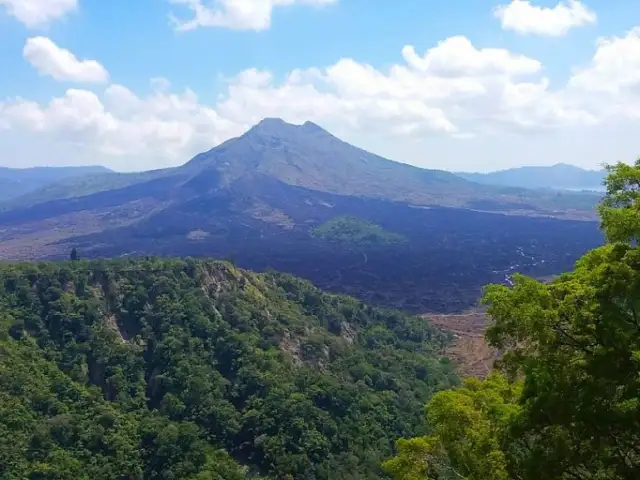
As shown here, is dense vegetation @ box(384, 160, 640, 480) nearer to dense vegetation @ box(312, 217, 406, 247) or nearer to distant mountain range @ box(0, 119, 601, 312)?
distant mountain range @ box(0, 119, 601, 312)

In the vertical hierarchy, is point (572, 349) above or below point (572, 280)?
below

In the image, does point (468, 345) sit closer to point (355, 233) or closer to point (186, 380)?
point (186, 380)

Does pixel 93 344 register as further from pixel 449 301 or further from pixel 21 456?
pixel 449 301

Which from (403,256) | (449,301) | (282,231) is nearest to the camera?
(449,301)

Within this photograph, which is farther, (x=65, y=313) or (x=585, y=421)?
(x=65, y=313)

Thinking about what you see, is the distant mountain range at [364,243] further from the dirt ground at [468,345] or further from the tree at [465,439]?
the tree at [465,439]

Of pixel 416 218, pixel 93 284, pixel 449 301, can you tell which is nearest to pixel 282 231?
pixel 416 218

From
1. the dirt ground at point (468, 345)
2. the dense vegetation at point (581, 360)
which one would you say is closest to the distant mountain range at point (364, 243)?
the dirt ground at point (468, 345)
